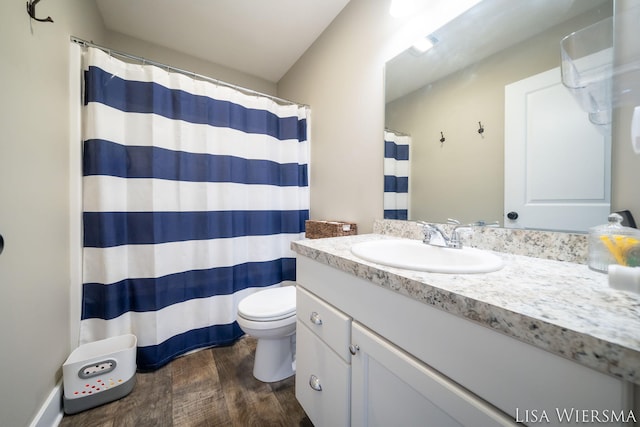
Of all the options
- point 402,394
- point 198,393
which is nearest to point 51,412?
point 198,393

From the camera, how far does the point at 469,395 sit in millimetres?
446

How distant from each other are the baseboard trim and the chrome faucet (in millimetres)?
1739

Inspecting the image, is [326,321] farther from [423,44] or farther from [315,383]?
[423,44]

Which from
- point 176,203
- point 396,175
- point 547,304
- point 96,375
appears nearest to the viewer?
point 547,304

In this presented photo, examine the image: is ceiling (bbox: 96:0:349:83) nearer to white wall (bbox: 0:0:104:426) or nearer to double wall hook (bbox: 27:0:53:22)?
white wall (bbox: 0:0:104:426)

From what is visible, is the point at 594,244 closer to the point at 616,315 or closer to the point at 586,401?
the point at 616,315

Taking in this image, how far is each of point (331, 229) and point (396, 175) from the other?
53 centimetres

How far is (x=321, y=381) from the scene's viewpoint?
84 centimetres

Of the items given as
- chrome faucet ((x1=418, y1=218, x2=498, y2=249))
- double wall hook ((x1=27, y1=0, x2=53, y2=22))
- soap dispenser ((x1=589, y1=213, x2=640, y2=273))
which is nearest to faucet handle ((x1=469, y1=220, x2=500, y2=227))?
chrome faucet ((x1=418, y1=218, x2=498, y2=249))

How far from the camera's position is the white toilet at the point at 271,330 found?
118cm

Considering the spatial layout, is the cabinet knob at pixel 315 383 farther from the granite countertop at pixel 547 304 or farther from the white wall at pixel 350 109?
the white wall at pixel 350 109

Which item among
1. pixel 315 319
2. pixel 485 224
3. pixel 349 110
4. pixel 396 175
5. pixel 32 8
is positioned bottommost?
pixel 315 319

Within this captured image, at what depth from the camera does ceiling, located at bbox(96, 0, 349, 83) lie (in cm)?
150

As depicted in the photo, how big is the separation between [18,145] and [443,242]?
166 cm
